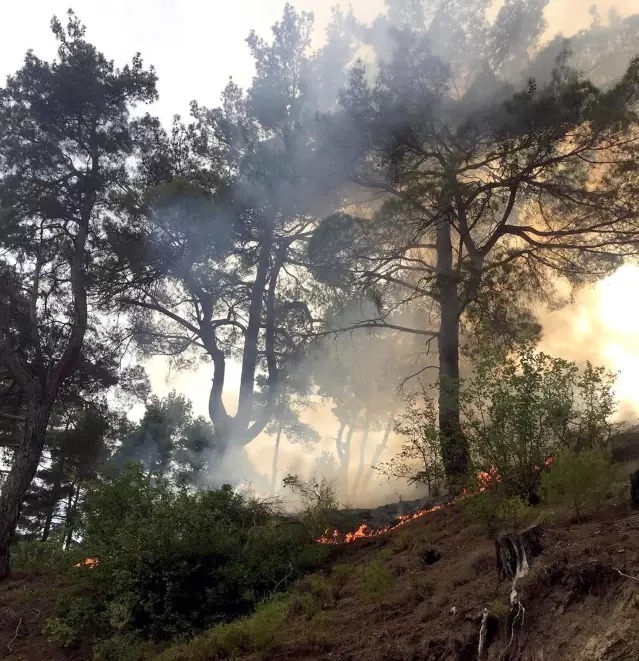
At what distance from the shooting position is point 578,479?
20.2 ft

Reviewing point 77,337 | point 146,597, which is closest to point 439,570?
point 146,597

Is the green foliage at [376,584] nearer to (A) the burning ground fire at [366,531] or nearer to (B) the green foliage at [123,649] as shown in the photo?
(B) the green foliage at [123,649]

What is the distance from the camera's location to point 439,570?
690 cm

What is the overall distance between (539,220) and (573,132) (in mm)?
3049

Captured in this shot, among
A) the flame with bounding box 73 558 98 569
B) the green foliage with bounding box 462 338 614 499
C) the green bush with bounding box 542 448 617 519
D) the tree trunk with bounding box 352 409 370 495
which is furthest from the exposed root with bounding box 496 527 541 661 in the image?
the tree trunk with bounding box 352 409 370 495

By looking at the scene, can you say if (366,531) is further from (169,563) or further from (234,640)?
(234,640)

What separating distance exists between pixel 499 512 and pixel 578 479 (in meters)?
1.20

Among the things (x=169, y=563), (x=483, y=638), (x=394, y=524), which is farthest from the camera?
(x=394, y=524)

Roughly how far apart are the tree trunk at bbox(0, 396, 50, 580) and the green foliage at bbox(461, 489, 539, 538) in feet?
28.4

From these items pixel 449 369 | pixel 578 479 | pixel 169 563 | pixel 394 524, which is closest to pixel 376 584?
pixel 578 479

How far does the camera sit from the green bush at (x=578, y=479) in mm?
6156

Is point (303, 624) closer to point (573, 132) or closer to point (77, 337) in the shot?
point (77, 337)

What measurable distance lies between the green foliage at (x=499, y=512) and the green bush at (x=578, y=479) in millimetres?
463

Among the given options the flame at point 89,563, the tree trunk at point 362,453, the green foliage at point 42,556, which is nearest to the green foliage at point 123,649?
the flame at point 89,563
